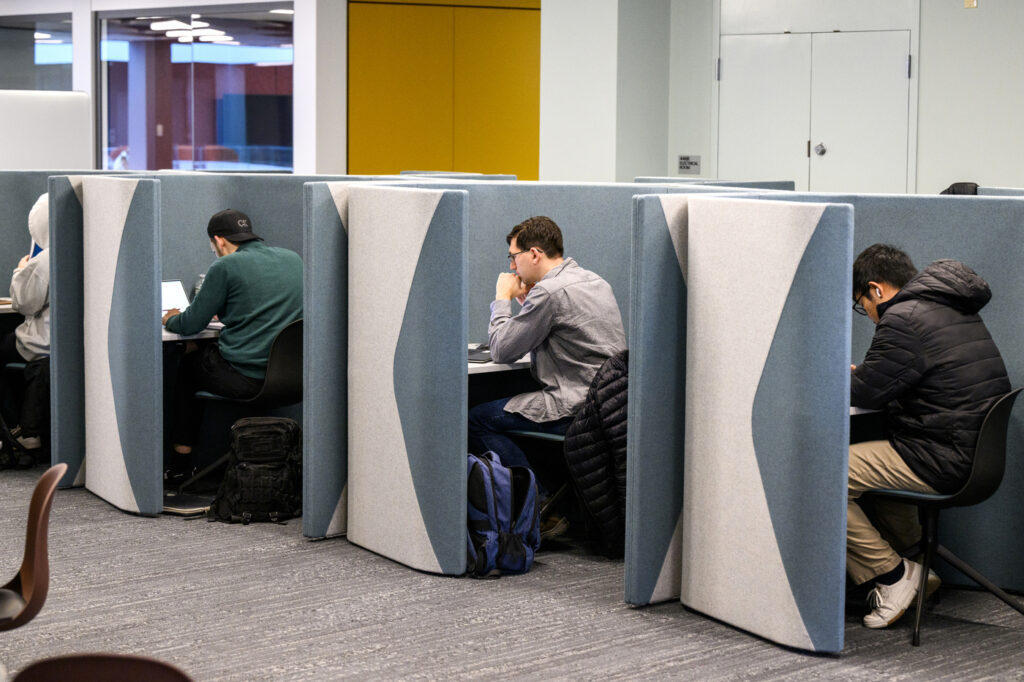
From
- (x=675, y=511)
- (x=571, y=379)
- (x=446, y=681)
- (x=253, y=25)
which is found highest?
(x=253, y=25)

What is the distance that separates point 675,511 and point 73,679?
6.60 ft

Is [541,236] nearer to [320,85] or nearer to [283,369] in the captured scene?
[283,369]

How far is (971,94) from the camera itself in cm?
712

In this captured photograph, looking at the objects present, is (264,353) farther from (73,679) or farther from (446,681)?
(73,679)

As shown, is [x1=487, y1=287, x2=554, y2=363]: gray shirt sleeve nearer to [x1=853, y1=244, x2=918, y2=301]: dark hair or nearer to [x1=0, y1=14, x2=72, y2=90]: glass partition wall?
Answer: [x1=853, y1=244, x2=918, y2=301]: dark hair

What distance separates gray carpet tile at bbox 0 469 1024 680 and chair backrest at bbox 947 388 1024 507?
41 centimetres

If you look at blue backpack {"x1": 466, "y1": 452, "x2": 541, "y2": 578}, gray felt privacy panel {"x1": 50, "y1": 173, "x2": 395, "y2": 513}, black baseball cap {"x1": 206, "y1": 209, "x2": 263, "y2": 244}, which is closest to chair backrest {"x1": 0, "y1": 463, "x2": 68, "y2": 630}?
blue backpack {"x1": 466, "y1": 452, "x2": 541, "y2": 578}

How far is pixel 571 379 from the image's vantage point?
4.28m

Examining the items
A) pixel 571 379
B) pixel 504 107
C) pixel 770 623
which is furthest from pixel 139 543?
pixel 504 107

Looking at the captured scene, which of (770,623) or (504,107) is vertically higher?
(504,107)

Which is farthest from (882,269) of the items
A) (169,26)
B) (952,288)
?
(169,26)

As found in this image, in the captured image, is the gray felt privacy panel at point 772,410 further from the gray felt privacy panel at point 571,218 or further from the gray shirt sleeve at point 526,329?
the gray felt privacy panel at point 571,218

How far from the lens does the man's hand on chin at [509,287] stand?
450 centimetres

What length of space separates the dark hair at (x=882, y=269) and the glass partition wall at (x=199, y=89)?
24.6 ft
